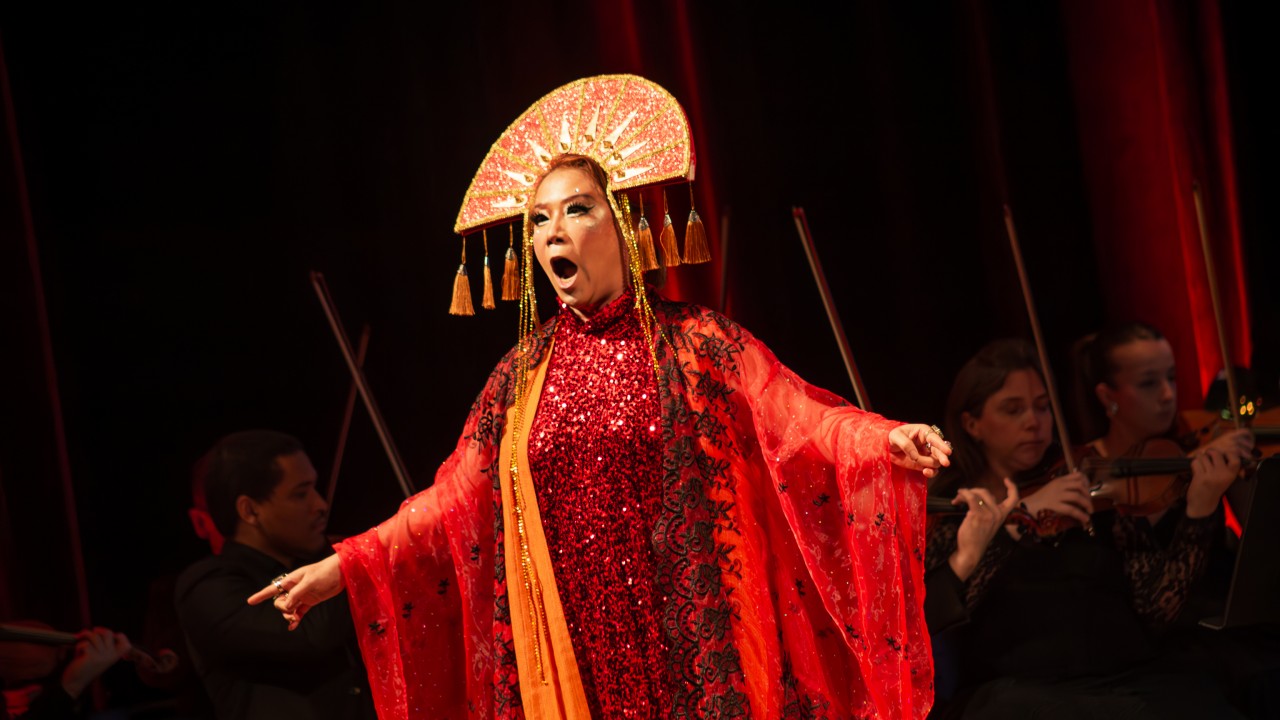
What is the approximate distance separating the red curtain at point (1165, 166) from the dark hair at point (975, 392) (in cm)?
111

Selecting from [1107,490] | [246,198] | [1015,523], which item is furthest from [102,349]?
[1107,490]

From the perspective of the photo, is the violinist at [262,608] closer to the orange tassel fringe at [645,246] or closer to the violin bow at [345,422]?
the violin bow at [345,422]

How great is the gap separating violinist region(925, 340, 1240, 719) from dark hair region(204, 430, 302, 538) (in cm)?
138

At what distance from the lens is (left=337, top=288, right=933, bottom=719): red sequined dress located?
1922 mm

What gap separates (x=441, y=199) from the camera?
10.8 ft

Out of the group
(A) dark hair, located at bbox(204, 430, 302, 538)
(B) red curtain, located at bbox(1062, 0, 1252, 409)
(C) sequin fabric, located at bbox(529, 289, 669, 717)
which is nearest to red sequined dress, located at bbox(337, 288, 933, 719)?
(C) sequin fabric, located at bbox(529, 289, 669, 717)

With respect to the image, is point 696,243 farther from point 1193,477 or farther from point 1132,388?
point 1132,388

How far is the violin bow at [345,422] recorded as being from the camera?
3.07 meters

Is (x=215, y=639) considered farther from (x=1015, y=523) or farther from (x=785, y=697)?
(x=1015, y=523)

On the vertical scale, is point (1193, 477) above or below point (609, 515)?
below

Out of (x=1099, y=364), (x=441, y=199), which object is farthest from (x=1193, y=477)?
(x=441, y=199)

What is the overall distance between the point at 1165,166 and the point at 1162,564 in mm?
1530

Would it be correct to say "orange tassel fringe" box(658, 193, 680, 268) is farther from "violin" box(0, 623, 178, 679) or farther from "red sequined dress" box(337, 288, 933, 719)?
"violin" box(0, 623, 178, 679)

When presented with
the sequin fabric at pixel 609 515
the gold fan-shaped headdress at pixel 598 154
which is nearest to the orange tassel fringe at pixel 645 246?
the gold fan-shaped headdress at pixel 598 154
